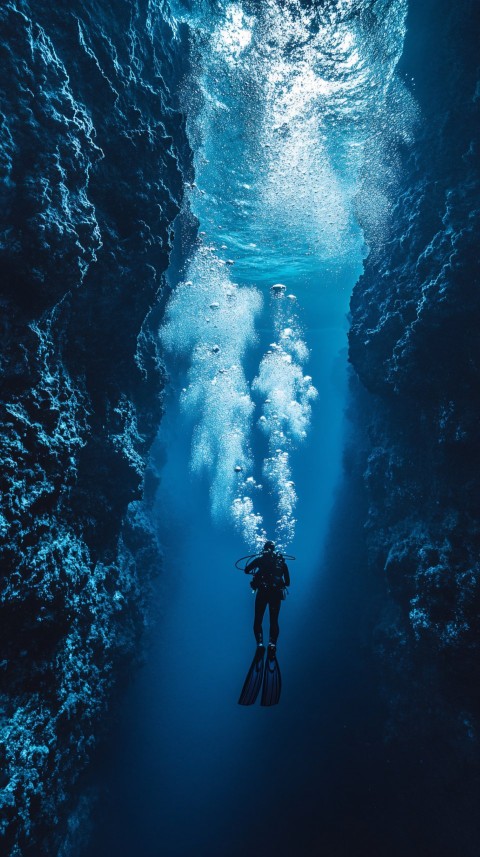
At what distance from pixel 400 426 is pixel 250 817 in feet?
31.1

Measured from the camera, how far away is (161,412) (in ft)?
33.2

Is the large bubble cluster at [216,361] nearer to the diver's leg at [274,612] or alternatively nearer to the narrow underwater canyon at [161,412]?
the narrow underwater canyon at [161,412]

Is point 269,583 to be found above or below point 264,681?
above

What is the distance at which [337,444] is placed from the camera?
32.6m

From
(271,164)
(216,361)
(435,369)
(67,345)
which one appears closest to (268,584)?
(67,345)

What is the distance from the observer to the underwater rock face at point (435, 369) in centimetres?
618

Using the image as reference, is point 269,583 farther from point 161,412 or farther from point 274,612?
point 161,412

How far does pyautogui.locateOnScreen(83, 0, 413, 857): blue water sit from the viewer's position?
7961 mm

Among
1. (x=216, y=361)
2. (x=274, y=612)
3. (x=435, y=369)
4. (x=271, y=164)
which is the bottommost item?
(x=274, y=612)

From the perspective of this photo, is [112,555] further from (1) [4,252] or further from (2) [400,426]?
(2) [400,426]

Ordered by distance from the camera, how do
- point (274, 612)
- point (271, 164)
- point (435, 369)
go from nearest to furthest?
1. point (274, 612)
2. point (435, 369)
3. point (271, 164)

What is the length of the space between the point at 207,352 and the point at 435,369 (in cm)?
1949

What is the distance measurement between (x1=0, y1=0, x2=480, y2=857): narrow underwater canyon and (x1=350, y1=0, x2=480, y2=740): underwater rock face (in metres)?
0.06

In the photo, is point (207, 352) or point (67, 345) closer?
point (67, 345)
